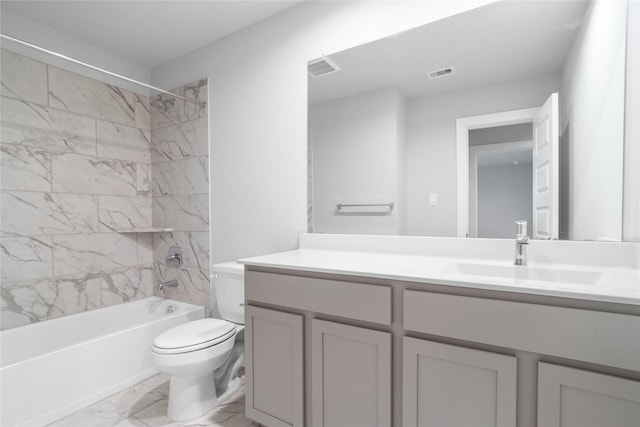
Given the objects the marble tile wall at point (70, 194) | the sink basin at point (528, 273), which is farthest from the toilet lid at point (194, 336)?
the sink basin at point (528, 273)

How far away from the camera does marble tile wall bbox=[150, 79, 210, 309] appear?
8.05 ft

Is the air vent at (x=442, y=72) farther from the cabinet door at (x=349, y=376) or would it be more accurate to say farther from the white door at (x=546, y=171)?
the cabinet door at (x=349, y=376)

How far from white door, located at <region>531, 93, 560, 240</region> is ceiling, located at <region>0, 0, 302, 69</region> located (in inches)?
62.2

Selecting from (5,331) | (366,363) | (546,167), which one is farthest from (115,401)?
(546,167)

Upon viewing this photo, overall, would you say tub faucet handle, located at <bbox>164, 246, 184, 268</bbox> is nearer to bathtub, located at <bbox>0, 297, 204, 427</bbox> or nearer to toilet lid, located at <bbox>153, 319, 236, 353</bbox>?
bathtub, located at <bbox>0, 297, 204, 427</bbox>

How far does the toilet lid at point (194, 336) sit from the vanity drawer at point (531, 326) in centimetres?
108

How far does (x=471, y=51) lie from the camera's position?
4.66 feet

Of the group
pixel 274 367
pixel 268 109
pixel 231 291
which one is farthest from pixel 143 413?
pixel 268 109

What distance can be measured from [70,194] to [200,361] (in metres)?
1.71

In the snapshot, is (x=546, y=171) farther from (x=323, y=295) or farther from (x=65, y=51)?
(x=65, y=51)

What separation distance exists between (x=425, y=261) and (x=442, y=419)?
0.60 m

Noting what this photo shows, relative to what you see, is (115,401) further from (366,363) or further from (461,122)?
(461,122)

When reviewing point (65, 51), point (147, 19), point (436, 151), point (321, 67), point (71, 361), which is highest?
point (147, 19)

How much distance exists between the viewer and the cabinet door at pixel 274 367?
127cm
